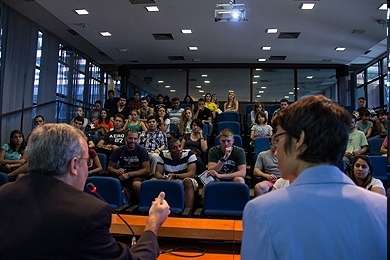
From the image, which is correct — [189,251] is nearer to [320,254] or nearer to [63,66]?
[320,254]

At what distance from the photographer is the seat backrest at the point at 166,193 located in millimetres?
4199

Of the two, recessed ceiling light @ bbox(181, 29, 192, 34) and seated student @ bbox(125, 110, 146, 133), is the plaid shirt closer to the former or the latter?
seated student @ bbox(125, 110, 146, 133)

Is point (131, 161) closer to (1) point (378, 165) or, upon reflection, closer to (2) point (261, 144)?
Result: (2) point (261, 144)

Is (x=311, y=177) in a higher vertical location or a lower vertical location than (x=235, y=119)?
lower

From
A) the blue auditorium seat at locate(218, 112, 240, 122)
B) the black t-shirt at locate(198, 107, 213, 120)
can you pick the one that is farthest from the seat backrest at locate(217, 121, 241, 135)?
the blue auditorium seat at locate(218, 112, 240, 122)

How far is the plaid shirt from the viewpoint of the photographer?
6977 mm

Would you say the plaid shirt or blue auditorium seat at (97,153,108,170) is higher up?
the plaid shirt

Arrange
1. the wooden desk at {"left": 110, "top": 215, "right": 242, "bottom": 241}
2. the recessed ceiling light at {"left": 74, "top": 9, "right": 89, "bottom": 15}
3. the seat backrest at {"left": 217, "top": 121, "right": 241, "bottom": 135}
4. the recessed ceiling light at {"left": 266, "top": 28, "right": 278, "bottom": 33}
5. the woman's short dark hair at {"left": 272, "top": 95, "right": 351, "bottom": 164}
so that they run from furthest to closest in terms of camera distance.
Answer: the recessed ceiling light at {"left": 266, "top": 28, "right": 278, "bottom": 33}, the seat backrest at {"left": 217, "top": 121, "right": 241, "bottom": 135}, the recessed ceiling light at {"left": 74, "top": 9, "right": 89, "bottom": 15}, the wooden desk at {"left": 110, "top": 215, "right": 242, "bottom": 241}, the woman's short dark hair at {"left": 272, "top": 95, "right": 351, "bottom": 164}

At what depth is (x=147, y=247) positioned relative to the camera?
4.57ft

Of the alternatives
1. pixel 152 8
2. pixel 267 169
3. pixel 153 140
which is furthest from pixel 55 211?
pixel 152 8

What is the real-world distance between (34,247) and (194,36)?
29.8 feet

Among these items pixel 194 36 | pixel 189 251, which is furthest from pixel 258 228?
pixel 194 36

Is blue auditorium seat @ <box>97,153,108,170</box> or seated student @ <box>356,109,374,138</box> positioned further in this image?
seated student @ <box>356,109,374,138</box>

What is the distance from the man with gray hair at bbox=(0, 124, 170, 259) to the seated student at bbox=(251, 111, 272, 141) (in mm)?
6411
